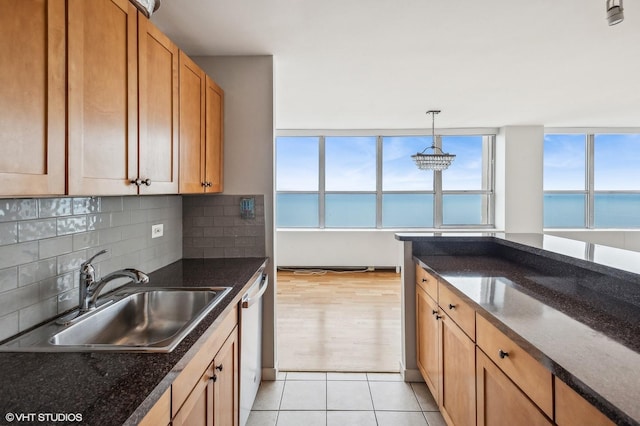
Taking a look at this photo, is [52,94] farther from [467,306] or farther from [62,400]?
[467,306]

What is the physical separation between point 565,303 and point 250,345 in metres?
1.61

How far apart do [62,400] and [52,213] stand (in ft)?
2.71

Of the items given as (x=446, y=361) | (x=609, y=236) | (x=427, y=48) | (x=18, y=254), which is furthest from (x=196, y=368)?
(x=609, y=236)

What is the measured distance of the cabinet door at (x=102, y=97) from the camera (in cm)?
106

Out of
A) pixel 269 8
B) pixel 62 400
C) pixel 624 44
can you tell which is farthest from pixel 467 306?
pixel 624 44

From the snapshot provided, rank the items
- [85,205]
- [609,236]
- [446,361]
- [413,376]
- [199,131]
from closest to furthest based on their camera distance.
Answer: [85,205]
[446,361]
[199,131]
[413,376]
[609,236]

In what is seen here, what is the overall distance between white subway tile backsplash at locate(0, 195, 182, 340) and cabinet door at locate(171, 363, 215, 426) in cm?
64

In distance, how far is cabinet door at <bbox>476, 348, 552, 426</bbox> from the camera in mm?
1099

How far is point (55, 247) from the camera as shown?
4.51 ft

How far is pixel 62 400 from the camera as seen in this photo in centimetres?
80

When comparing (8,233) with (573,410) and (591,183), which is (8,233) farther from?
(591,183)

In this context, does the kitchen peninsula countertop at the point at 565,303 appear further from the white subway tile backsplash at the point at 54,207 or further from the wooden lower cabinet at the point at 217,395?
the white subway tile backsplash at the point at 54,207

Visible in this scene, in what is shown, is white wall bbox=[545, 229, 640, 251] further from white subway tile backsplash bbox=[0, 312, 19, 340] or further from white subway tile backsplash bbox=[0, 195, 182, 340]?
white subway tile backsplash bbox=[0, 312, 19, 340]

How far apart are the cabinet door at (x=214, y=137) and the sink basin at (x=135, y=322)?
791 millimetres
